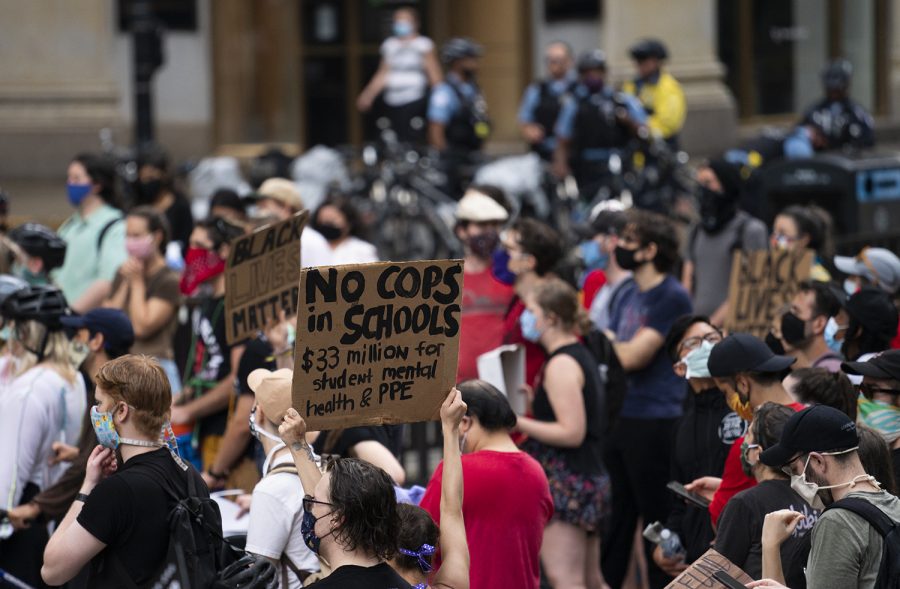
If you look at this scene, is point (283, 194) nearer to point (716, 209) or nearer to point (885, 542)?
point (716, 209)

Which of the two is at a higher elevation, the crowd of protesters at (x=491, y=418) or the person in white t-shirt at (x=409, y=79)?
the person in white t-shirt at (x=409, y=79)

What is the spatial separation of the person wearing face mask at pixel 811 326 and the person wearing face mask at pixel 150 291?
3.14 m

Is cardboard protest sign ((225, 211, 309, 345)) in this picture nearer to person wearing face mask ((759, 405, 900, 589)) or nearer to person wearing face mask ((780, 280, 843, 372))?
person wearing face mask ((780, 280, 843, 372))

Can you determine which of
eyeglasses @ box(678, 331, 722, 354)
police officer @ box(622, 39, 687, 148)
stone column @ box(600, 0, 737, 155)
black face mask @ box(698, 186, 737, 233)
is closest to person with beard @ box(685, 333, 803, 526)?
eyeglasses @ box(678, 331, 722, 354)

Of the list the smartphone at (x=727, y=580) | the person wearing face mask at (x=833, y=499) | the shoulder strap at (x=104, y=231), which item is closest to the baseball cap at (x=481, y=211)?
the shoulder strap at (x=104, y=231)

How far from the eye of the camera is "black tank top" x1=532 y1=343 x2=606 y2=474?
24.6 ft

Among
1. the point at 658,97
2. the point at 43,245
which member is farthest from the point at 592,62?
the point at 43,245

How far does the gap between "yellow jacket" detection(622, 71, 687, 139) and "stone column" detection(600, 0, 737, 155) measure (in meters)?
3.42

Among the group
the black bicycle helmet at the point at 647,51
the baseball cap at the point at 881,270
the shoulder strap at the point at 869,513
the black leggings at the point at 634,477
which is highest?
the black bicycle helmet at the point at 647,51

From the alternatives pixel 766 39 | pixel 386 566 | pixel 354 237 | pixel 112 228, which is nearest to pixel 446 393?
pixel 386 566

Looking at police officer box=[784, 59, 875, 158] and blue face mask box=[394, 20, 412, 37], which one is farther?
blue face mask box=[394, 20, 412, 37]

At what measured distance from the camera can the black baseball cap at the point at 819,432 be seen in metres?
5.10

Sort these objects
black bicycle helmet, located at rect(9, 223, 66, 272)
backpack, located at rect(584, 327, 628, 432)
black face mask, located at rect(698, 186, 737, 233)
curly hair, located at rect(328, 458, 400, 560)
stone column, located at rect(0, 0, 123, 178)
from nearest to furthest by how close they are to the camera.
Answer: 1. curly hair, located at rect(328, 458, 400, 560)
2. backpack, located at rect(584, 327, 628, 432)
3. black bicycle helmet, located at rect(9, 223, 66, 272)
4. black face mask, located at rect(698, 186, 737, 233)
5. stone column, located at rect(0, 0, 123, 178)

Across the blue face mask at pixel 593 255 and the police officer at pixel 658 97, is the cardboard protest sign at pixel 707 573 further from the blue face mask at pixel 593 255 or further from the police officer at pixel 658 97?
the police officer at pixel 658 97
